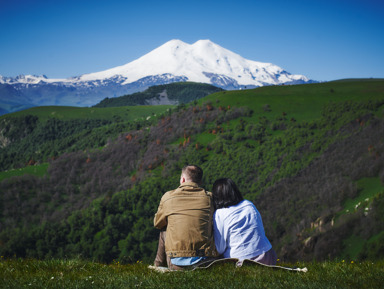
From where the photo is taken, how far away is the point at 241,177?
56.9 metres

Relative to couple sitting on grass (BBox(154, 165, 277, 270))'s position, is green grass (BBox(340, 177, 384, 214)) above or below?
below

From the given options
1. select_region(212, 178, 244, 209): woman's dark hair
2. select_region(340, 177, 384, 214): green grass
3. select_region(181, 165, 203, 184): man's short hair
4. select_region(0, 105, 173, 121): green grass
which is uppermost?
select_region(0, 105, 173, 121): green grass

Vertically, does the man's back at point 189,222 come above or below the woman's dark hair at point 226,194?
below

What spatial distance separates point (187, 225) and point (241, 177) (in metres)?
51.3

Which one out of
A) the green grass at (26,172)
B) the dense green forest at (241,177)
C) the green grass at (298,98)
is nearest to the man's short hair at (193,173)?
the dense green forest at (241,177)

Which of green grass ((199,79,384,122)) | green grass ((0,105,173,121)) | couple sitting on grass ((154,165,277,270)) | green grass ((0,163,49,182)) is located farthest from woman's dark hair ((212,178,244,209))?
green grass ((0,105,173,121))

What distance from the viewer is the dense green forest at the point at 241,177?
1375 inches

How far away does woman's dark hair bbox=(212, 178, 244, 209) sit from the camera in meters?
6.78

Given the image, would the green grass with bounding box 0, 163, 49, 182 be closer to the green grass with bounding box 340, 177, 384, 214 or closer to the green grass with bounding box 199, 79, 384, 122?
the green grass with bounding box 199, 79, 384, 122

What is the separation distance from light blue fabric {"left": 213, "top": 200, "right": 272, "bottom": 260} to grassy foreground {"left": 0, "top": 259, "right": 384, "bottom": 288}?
37 centimetres

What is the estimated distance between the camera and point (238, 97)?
83.6 meters

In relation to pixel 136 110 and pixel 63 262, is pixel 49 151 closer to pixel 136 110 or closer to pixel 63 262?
pixel 136 110

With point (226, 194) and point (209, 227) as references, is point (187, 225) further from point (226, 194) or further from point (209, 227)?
point (226, 194)

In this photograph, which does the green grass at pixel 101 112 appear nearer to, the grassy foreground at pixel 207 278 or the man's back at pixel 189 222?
the man's back at pixel 189 222
